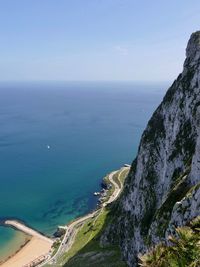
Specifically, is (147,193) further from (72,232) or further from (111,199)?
(111,199)

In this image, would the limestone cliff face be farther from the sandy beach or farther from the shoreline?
the sandy beach

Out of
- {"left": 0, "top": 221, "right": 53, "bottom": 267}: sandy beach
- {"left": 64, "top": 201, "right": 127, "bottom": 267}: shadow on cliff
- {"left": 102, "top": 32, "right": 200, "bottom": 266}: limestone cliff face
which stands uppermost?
{"left": 102, "top": 32, "right": 200, "bottom": 266}: limestone cliff face

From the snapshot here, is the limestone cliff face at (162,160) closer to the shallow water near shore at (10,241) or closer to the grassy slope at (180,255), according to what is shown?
the grassy slope at (180,255)

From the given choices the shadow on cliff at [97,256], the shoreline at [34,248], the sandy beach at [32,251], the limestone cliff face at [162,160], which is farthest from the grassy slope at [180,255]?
the sandy beach at [32,251]

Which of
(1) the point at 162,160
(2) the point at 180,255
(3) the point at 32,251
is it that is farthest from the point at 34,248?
(2) the point at 180,255

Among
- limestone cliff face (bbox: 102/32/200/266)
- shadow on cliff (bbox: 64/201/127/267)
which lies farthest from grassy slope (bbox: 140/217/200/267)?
shadow on cliff (bbox: 64/201/127/267)

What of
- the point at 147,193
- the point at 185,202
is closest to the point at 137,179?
the point at 147,193
